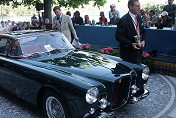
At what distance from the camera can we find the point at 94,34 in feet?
30.7

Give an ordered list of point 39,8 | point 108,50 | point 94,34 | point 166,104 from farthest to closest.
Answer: point 39,8, point 94,34, point 108,50, point 166,104

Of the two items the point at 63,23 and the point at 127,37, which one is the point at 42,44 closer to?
the point at 127,37

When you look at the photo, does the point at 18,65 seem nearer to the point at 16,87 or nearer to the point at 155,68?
the point at 16,87

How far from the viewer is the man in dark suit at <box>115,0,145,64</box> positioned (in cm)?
441

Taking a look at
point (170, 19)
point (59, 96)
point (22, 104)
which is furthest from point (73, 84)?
point (170, 19)

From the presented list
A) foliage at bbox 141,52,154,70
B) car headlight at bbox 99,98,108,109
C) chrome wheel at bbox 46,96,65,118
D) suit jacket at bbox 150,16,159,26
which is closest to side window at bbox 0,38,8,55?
chrome wheel at bbox 46,96,65,118

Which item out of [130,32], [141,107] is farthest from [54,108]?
[130,32]

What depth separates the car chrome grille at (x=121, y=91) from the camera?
3.26 meters

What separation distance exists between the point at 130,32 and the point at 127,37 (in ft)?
0.42

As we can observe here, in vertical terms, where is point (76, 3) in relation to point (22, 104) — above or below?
above

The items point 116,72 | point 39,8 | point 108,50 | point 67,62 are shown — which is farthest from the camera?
point 39,8

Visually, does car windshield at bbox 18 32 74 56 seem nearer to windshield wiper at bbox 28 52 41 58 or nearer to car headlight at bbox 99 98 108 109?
windshield wiper at bbox 28 52 41 58

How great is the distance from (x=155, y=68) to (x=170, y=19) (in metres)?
2.42

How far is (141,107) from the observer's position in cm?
416
